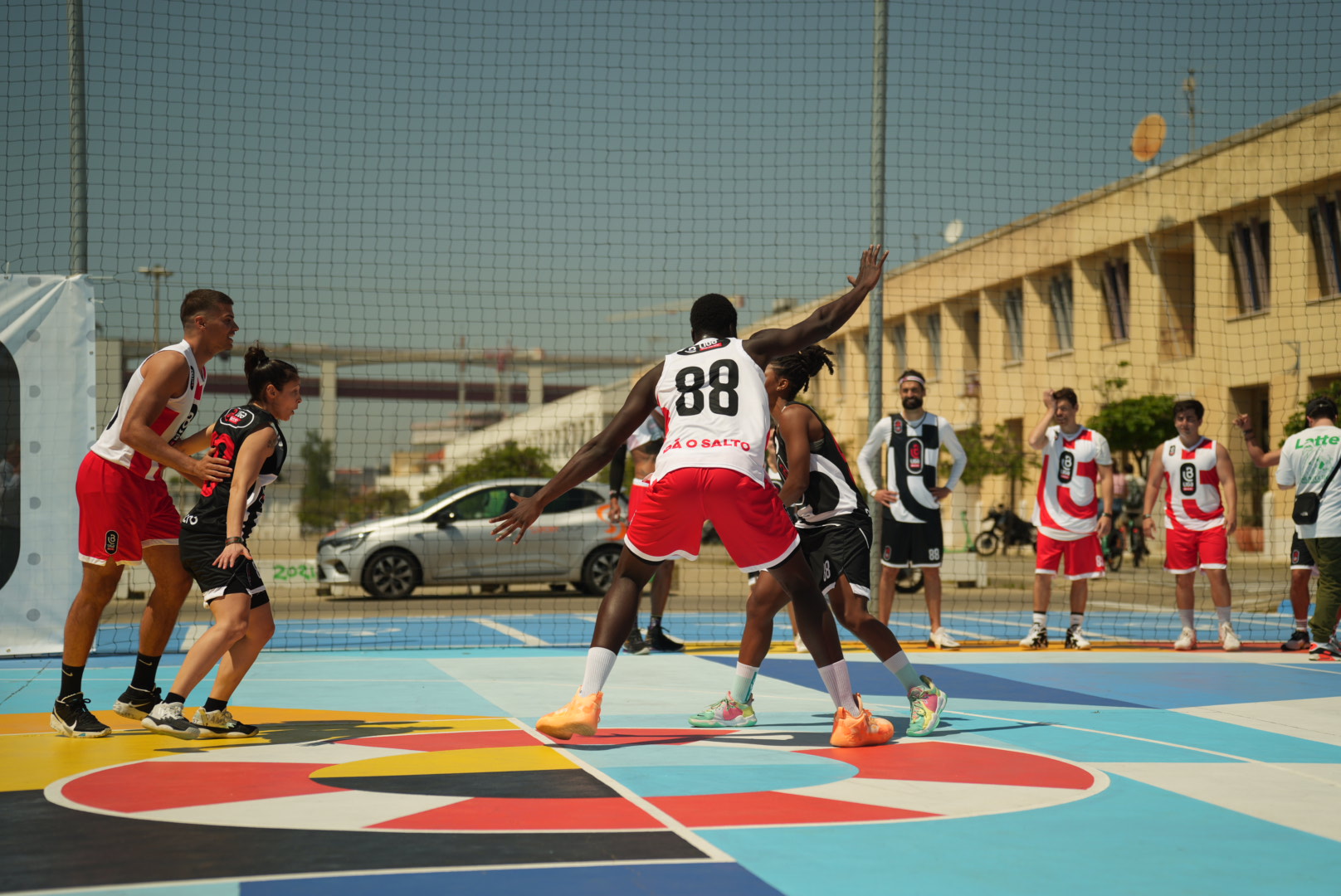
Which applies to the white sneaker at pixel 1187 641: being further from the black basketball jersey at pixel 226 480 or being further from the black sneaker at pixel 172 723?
the black sneaker at pixel 172 723

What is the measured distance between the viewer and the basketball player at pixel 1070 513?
10.7 metres

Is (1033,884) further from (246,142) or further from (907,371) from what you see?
(246,142)

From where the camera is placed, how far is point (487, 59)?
1211cm

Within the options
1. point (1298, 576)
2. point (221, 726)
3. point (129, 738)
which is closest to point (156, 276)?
point (129, 738)

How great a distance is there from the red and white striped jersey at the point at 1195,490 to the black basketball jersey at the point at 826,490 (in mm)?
4906

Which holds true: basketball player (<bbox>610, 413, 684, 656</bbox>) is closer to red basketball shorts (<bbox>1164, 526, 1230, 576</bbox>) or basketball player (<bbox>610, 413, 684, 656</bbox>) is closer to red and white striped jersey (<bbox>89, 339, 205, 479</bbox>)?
red and white striped jersey (<bbox>89, 339, 205, 479</bbox>)

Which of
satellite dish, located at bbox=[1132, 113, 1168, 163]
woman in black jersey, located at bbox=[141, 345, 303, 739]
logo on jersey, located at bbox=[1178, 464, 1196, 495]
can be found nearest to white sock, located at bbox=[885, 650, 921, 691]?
woman in black jersey, located at bbox=[141, 345, 303, 739]

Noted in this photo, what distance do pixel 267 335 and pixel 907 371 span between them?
596cm

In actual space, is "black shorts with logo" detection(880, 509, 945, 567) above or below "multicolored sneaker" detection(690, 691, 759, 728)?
above

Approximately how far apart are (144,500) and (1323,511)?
883 centimetres

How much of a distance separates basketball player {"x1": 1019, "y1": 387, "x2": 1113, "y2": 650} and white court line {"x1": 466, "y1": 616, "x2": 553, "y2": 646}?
4375 millimetres

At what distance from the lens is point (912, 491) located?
10594 mm

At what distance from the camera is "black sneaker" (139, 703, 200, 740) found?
19.2 feet

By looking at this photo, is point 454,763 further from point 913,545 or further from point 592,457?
point 913,545
